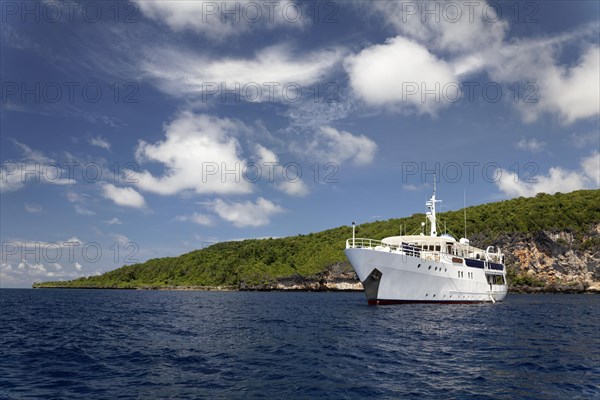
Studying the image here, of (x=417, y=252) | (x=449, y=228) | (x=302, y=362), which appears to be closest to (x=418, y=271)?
(x=417, y=252)

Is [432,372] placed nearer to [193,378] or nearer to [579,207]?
[193,378]

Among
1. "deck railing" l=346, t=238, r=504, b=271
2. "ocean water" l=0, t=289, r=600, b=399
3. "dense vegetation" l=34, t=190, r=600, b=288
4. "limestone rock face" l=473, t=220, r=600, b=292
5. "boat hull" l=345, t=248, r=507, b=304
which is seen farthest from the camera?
"dense vegetation" l=34, t=190, r=600, b=288

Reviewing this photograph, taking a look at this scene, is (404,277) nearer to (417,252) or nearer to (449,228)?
(417,252)

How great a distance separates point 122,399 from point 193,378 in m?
3.33

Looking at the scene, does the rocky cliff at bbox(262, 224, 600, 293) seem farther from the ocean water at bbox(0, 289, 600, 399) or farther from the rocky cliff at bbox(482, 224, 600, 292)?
the ocean water at bbox(0, 289, 600, 399)

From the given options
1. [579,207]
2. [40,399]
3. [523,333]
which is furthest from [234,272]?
[40,399]

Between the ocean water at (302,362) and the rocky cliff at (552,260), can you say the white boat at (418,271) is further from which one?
the rocky cliff at (552,260)

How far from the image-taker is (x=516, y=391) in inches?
643

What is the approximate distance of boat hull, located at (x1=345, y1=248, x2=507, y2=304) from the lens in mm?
52000

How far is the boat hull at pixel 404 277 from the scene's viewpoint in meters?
52.0

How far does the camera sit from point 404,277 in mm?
53312

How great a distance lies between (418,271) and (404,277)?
2.18 metres

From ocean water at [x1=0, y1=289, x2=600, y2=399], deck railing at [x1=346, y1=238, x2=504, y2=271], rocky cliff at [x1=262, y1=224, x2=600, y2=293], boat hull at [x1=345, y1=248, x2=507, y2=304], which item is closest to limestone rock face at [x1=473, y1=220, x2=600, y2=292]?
rocky cliff at [x1=262, y1=224, x2=600, y2=293]

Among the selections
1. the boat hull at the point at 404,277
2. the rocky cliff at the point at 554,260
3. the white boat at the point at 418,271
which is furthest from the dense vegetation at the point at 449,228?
the boat hull at the point at 404,277
